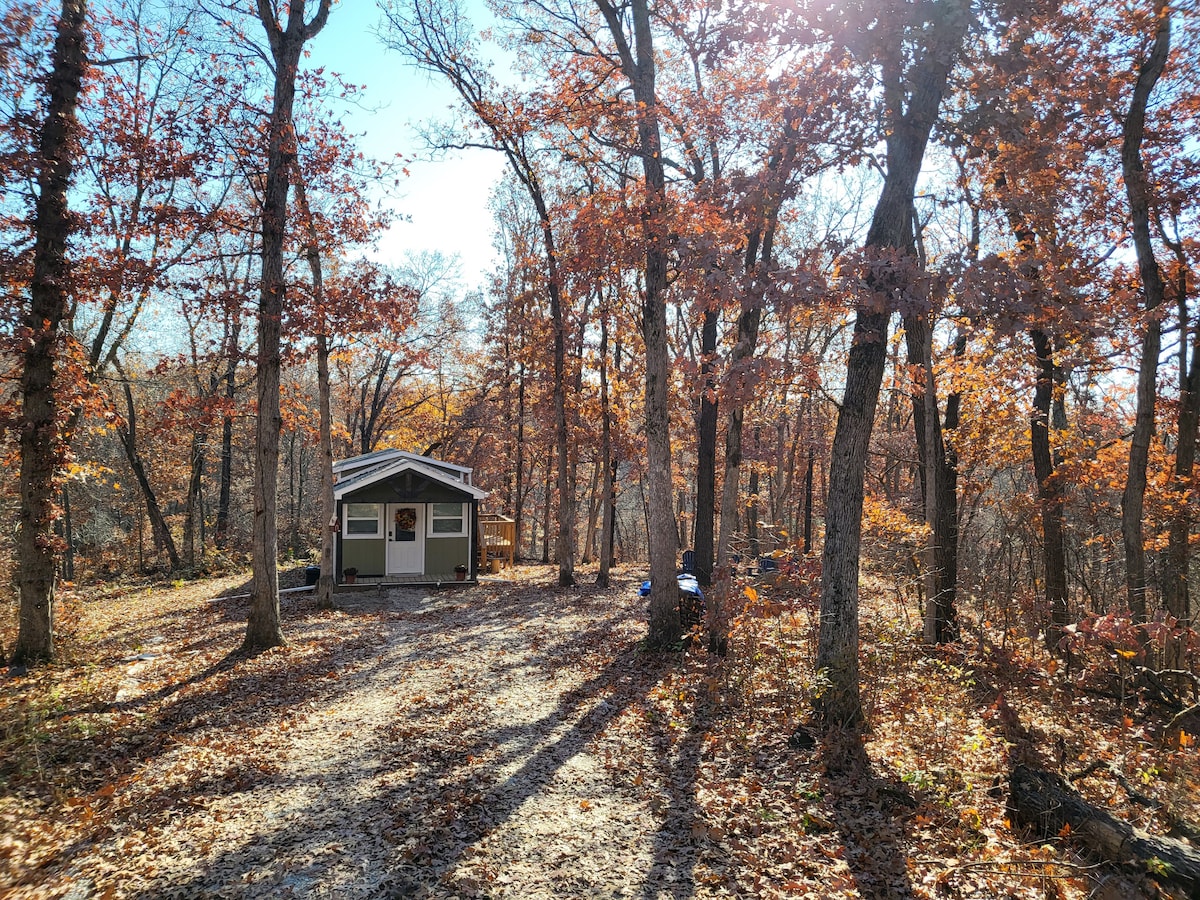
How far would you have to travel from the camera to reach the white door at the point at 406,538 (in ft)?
53.9

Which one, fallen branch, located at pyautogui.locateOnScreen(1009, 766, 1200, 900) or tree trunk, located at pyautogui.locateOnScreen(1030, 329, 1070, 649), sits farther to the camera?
tree trunk, located at pyautogui.locateOnScreen(1030, 329, 1070, 649)

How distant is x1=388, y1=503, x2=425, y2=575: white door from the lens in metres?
16.4

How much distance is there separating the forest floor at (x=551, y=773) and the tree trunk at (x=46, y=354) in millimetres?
764

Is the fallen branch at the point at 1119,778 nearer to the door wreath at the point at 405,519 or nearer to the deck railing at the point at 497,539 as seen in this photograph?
the door wreath at the point at 405,519

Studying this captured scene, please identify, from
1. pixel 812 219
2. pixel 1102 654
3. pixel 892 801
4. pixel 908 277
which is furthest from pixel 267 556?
pixel 812 219

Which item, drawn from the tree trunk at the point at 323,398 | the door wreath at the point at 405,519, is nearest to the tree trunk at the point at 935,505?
the tree trunk at the point at 323,398

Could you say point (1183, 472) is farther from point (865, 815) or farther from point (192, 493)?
point (192, 493)

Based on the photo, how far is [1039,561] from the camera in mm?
12641

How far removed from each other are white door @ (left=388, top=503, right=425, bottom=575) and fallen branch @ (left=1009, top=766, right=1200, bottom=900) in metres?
14.4

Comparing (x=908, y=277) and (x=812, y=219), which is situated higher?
(x=812, y=219)

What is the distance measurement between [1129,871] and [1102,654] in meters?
4.61

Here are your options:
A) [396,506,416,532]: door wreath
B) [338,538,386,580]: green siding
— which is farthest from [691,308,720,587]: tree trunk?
[338,538,386,580]: green siding

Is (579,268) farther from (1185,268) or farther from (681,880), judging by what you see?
(1185,268)

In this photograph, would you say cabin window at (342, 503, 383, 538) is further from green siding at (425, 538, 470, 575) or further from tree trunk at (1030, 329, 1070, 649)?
tree trunk at (1030, 329, 1070, 649)
